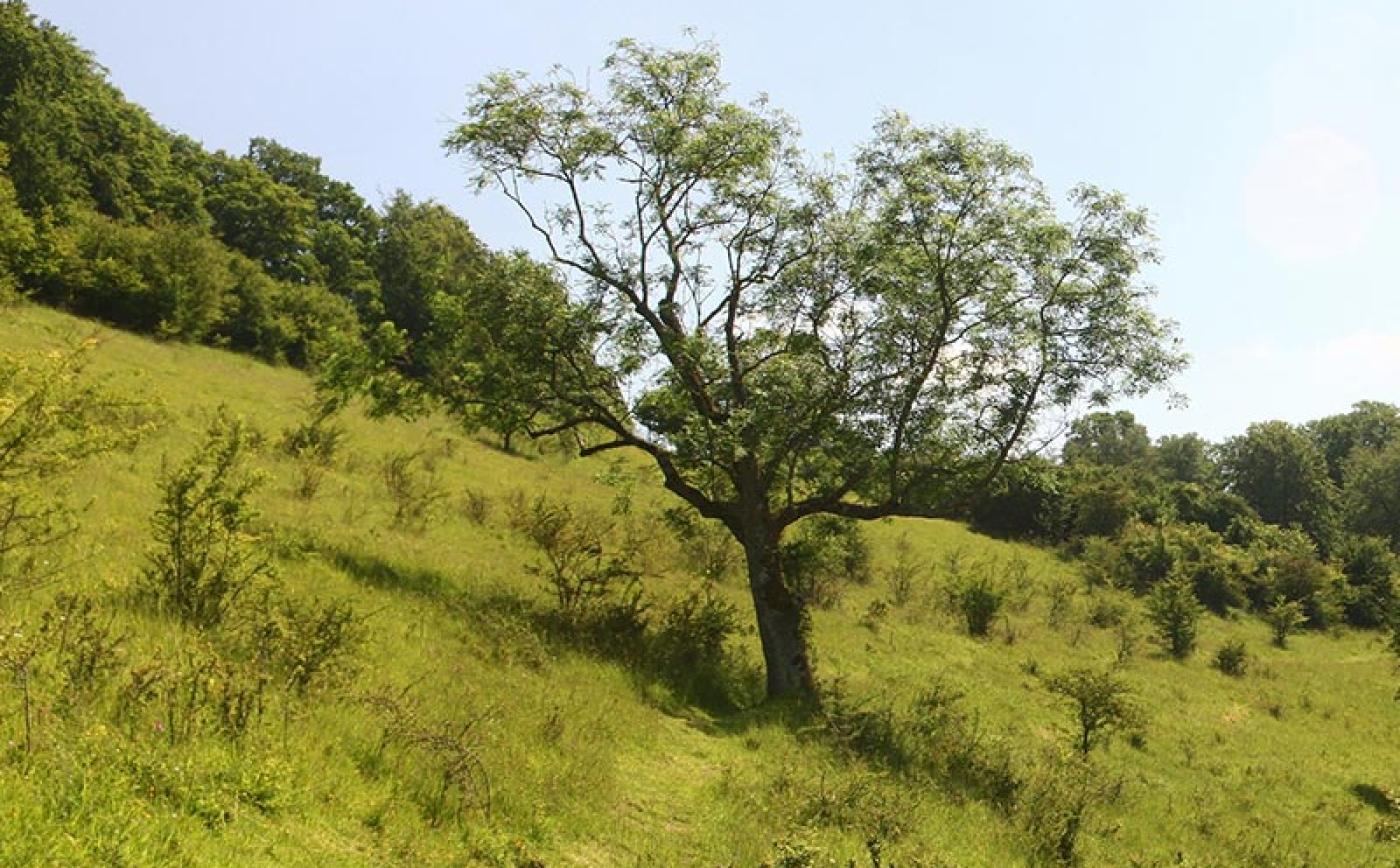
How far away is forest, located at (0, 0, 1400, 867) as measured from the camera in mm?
6586

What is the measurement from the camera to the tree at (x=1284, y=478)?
83000 millimetres

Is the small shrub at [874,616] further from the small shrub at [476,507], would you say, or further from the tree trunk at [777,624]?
the small shrub at [476,507]

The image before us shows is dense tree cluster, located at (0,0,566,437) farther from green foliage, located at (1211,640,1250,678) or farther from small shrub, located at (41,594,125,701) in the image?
green foliage, located at (1211,640,1250,678)

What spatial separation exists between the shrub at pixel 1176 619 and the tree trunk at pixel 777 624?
25.2 meters

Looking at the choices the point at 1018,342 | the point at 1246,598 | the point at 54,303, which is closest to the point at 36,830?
the point at 1018,342

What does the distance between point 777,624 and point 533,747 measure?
7199mm

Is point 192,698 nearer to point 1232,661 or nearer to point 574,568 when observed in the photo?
point 574,568

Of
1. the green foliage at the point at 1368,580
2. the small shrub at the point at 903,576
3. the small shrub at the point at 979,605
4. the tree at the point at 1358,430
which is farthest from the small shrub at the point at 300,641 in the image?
the tree at the point at 1358,430

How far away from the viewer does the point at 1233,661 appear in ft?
103

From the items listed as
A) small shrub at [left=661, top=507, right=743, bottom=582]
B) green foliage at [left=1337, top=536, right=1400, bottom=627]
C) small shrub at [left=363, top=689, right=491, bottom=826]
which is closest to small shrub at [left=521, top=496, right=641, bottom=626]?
small shrub at [left=363, top=689, right=491, bottom=826]

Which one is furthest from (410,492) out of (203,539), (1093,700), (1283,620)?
(1283,620)

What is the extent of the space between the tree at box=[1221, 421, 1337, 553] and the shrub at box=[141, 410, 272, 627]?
97.7m

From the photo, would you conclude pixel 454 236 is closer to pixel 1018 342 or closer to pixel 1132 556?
pixel 1132 556

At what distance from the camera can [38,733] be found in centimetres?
516
